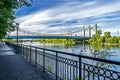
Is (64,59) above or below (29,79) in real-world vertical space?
above

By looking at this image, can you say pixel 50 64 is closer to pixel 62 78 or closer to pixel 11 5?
pixel 62 78

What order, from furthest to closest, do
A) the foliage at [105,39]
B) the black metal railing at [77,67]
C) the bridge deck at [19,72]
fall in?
1. the foliage at [105,39]
2. the bridge deck at [19,72]
3. the black metal railing at [77,67]

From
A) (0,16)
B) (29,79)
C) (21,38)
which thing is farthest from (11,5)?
(21,38)

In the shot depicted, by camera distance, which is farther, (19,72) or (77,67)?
(19,72)

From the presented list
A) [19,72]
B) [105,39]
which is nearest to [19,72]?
[19,72]

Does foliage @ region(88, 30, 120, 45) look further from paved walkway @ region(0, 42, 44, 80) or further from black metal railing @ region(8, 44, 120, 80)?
black metal railing @ region(8, 44, 120, 80)

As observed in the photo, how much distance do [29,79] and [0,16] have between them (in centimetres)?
870

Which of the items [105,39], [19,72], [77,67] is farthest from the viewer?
[105,39]

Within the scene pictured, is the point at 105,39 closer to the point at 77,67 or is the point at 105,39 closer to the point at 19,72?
the point at 19,72

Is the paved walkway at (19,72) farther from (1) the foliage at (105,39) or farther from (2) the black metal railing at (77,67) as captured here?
(1) the foliage at (105,39)

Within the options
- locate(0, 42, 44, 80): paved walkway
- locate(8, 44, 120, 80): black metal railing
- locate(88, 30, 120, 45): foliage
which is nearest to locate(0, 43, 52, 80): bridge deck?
locate(0, 42, 44, 80): paved walkway

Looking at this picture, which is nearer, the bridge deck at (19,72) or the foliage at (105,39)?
the bridge deck at (19,72)

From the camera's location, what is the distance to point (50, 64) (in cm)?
820

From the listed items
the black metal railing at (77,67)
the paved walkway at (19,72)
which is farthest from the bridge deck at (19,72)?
the black metal railing at (77,67)
